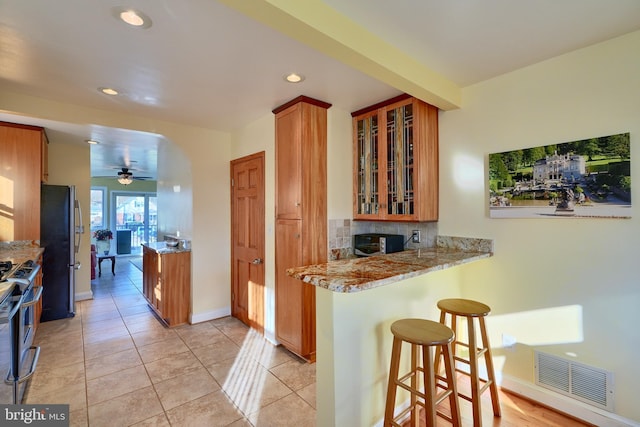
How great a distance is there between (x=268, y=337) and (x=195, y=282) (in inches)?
Result: 47.7

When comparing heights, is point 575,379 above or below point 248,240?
below

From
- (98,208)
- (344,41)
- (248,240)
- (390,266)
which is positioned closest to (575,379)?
(390,266)

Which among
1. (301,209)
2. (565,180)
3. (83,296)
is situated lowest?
(83,296)

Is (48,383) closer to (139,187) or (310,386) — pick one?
(310,386)

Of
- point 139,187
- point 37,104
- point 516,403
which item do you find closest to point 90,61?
point 37,104

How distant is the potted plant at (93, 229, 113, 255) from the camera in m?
7.38

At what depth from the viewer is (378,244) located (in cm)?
280

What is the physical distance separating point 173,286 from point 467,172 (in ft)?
11.3

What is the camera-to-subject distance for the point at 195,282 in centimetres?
368

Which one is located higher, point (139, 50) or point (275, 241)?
point (139, 50)

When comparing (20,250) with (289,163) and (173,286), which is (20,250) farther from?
(289,163)

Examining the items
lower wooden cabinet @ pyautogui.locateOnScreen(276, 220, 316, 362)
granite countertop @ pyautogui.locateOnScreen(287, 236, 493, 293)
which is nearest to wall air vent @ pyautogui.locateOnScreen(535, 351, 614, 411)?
granite countertop @ pyautogui.locateOnScreen(287, 236, 493, 293)

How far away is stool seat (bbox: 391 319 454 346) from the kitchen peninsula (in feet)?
0.62

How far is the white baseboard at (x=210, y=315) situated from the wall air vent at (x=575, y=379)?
3.35 metres
